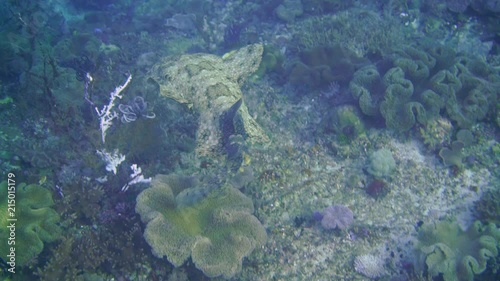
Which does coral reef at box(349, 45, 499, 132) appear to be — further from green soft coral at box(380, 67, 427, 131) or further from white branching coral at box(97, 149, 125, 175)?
white branching coral at box(97, 149, 125, 175)

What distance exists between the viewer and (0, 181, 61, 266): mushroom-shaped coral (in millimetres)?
4277

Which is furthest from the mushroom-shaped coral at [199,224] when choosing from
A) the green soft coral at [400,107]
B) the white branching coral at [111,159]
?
the green soft coral at [400,107]

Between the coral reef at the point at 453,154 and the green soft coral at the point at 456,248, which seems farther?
the coral reef at the point at 453,154

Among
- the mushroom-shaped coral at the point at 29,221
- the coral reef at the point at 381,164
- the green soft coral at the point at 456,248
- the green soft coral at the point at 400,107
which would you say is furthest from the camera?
the green soft coral at the point at 400,107

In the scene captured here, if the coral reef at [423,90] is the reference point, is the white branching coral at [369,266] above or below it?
below

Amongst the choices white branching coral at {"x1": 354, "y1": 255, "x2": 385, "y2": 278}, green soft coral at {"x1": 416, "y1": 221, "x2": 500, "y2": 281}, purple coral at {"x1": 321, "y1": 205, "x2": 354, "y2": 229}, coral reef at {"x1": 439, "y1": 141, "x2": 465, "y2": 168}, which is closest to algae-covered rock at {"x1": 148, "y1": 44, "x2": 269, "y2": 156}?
purple coral at {"x1": 321, "y1": 205, "x2": 354, "y2": 229}

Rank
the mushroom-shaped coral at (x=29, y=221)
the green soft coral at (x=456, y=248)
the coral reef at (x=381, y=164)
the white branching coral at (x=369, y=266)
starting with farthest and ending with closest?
1. the coral reef at (x=381, y=164)
2. the white branching coral at (x=369, y=266)
3. the green soft coral at (x=456, y=248)
4. the mushroom-shaped coral at (x=29, y=221)

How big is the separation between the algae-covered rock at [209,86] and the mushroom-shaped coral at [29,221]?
8.99 feet

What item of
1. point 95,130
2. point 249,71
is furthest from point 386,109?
point 95,130

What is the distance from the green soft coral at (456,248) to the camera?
4863 mm

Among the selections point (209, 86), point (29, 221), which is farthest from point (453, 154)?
point (29, 221)

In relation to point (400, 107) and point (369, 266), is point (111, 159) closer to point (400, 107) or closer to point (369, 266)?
point (369, 266)

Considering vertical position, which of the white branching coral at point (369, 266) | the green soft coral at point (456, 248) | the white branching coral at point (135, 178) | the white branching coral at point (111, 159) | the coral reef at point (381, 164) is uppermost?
the white branching coral at point (111, 159)

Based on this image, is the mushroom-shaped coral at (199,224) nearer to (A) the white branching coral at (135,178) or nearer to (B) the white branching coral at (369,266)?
(A) the white branching coral at (135,178)
